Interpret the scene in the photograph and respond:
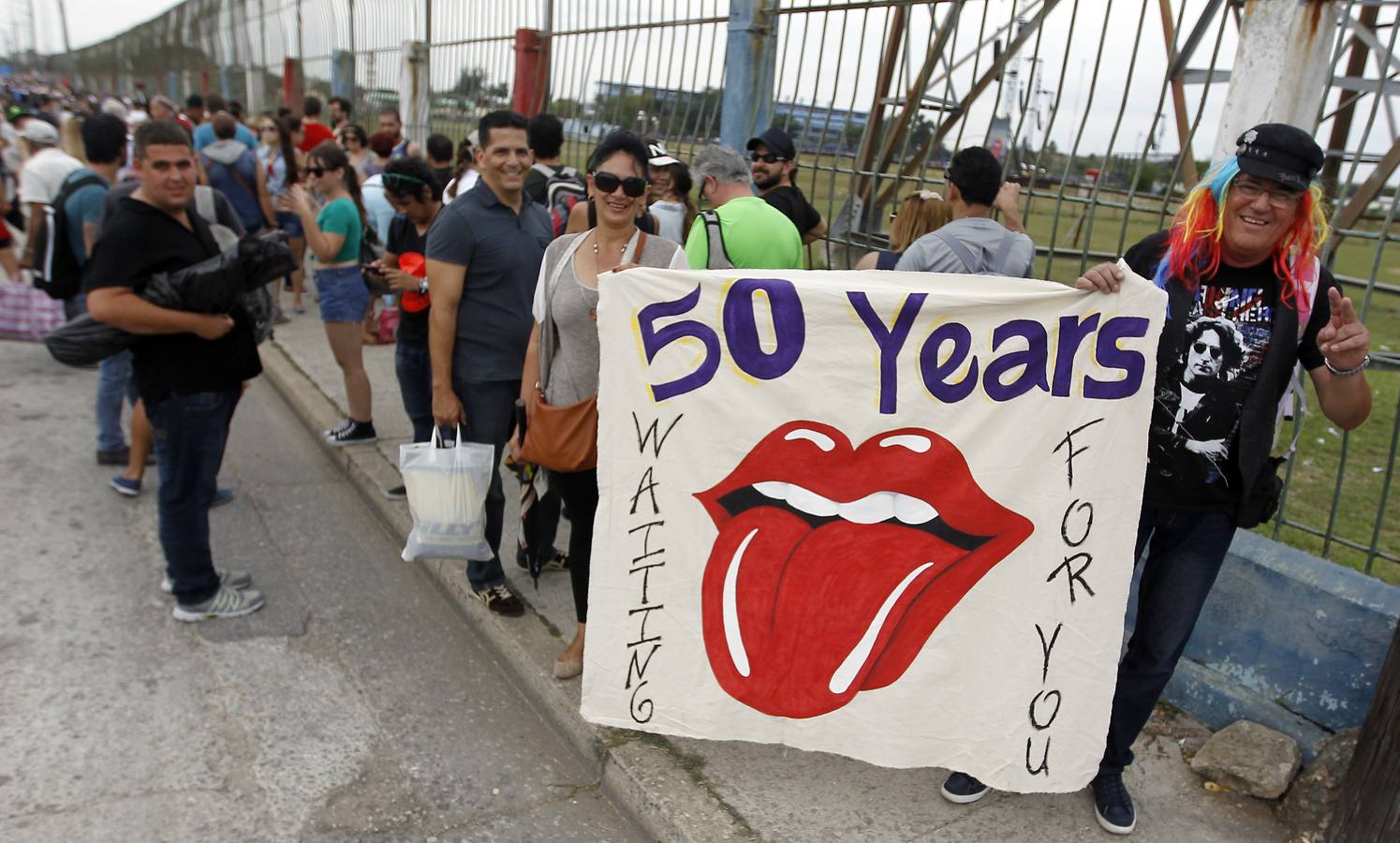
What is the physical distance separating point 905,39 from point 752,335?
2558 millimetres

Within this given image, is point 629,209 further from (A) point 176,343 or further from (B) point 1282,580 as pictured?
(B) point 1282,580

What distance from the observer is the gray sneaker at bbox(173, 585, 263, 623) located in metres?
4.00

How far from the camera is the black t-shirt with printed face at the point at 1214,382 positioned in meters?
2.55

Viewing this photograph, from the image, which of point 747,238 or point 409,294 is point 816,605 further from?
point 409,294

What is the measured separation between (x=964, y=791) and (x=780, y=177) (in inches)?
128

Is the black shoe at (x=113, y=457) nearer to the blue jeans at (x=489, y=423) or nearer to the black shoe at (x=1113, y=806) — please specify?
the blue jeans at (x=489, y=423)

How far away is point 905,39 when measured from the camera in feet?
15.1

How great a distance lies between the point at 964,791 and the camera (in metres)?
2.96

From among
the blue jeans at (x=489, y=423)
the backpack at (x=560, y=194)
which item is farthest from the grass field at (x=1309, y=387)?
the blue jeans at (x=489, y=423)

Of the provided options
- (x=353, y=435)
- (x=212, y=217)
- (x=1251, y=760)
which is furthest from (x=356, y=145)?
(x=1251, y=760)

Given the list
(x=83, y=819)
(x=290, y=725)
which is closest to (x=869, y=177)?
(x=290, y=725)

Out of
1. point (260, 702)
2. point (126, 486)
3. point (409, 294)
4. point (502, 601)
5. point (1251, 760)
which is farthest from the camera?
point (126, 486)

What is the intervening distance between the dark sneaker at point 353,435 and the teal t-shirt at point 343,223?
102 cm

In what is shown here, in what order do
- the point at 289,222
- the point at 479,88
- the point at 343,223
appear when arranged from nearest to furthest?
the point at 343,223 → the point at 479,88 → the point at 289,222
